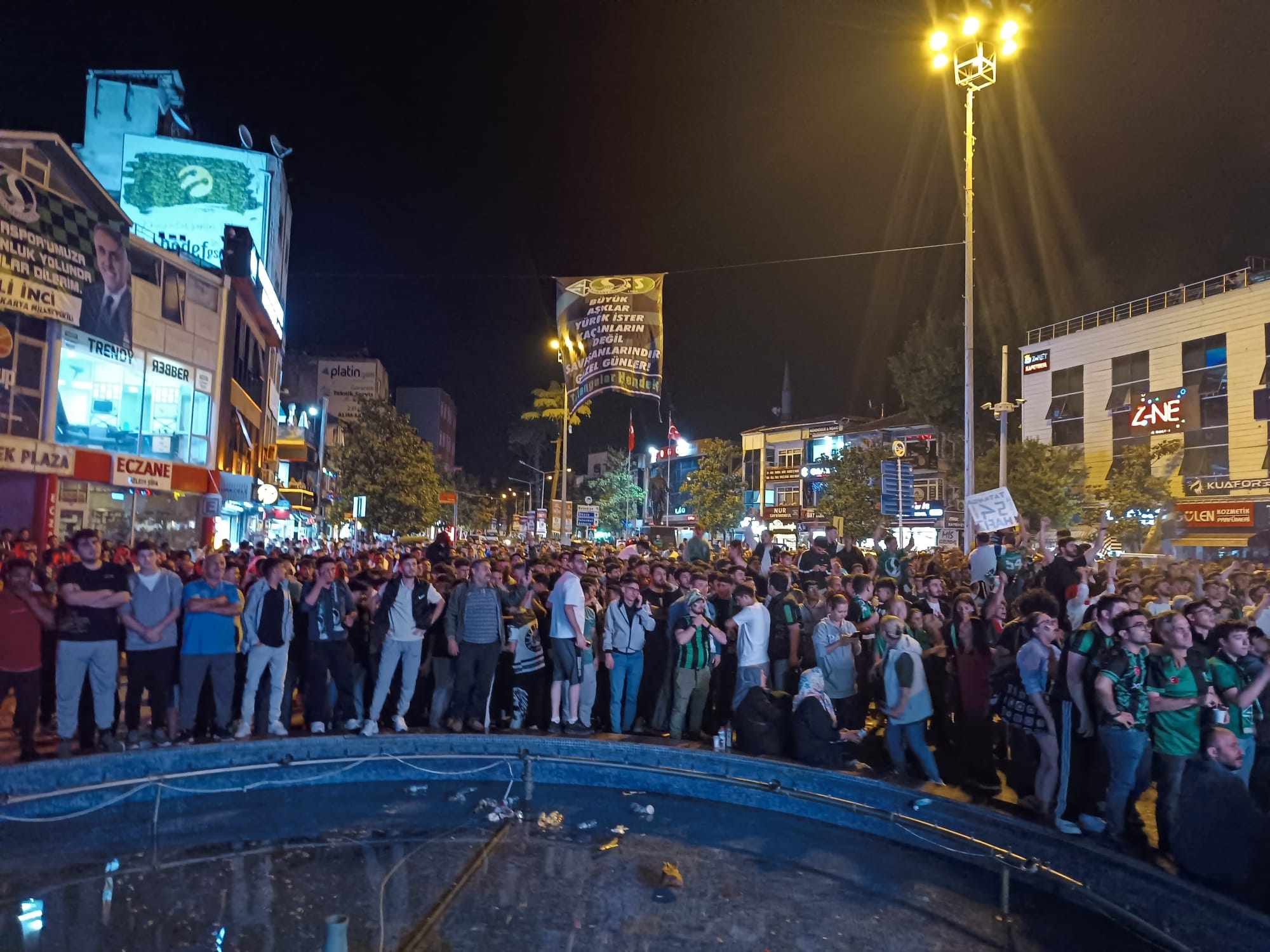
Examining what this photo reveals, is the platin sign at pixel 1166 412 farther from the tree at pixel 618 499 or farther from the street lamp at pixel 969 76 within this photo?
the tree at pixel 618 499

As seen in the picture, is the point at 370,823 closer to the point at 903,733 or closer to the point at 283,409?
Result: the point at 903,733

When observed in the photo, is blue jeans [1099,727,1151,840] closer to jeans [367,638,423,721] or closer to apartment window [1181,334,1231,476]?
jeans [367,638,423,721]

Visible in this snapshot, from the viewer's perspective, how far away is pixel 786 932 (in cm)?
502

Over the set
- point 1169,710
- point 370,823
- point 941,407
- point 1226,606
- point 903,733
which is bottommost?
point 370,823

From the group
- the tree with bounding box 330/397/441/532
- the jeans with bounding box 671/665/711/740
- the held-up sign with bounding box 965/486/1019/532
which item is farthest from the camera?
the tree with bounding box 330/397/441/532

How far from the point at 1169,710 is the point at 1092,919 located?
1.47 meters

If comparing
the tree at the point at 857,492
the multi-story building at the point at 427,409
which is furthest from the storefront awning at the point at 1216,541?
the multi-story building at the point at 427,409

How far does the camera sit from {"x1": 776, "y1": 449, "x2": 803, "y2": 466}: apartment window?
61094 millimetres

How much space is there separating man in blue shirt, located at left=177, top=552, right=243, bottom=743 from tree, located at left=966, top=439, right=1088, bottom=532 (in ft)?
104

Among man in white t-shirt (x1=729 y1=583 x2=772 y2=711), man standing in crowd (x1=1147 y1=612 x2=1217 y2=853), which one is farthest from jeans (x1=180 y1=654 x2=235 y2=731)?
man standing in crowd (x1=1147 y1=612 x2=1217 y2=853)

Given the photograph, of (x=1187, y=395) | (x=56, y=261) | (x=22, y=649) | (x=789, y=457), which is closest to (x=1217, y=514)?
(x=1187, y=395)

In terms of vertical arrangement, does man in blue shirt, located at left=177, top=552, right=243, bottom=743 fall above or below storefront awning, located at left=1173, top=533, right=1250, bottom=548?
below

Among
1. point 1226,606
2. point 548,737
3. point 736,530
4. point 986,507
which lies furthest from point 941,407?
point 548,737

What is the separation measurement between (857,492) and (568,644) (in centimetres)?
3204
